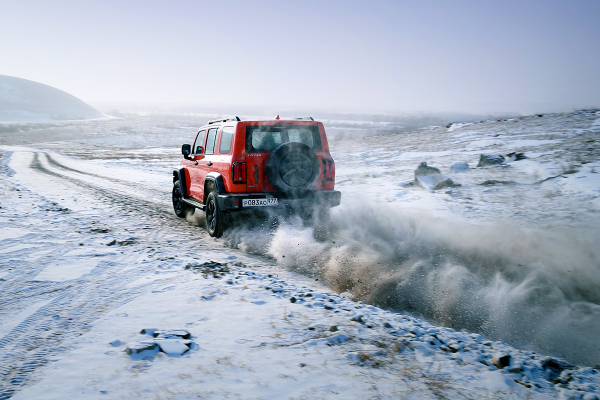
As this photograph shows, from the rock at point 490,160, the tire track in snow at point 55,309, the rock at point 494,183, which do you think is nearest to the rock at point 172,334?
the tire track in snow at point 55,309

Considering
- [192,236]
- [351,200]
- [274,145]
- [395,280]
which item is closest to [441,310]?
[395,280]

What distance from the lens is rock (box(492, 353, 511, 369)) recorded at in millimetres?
2703

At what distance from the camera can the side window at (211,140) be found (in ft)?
23.5

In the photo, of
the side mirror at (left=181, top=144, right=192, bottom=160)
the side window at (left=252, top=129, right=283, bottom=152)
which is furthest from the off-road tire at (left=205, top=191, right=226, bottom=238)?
the side mirror at (left=181, top=144, right=192, bottom=160)

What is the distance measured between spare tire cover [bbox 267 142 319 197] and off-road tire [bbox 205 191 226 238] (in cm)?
105

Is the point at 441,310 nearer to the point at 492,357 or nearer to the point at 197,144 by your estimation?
the point at 492,357

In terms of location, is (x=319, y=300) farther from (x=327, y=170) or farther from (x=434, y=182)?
(x=434, y=182)

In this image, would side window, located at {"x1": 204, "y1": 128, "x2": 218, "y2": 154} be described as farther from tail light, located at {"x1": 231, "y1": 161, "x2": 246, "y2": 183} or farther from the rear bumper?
the rear bumper

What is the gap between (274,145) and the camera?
6.33 meters

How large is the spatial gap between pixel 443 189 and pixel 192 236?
6586 millimetres

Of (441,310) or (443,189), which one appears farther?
(443,189)

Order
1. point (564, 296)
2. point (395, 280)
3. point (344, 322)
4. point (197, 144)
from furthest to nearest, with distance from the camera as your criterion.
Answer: point (197, 144) → point (395, 280) → point (564, 296) → point (344, 322)

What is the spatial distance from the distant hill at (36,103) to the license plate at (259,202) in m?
156

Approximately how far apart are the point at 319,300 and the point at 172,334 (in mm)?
1463
